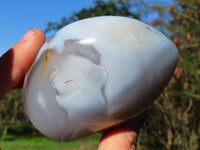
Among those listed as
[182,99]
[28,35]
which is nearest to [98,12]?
[182,99]

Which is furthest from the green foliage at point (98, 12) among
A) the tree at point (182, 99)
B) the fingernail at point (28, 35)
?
the fingernail at point (28, 35)

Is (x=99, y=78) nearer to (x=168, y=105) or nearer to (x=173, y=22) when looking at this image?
(x=168, y=105)

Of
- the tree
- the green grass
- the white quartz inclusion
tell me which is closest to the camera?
the white quartz inclusion

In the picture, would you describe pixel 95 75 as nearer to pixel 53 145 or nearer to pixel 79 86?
pixel 79 86

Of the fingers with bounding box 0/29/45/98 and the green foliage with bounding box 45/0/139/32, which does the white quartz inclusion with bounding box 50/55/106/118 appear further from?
the green foliage with bounding box 45/0/139/32

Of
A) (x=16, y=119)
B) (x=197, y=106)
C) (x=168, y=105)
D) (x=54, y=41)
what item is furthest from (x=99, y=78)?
(x=16, y=119)

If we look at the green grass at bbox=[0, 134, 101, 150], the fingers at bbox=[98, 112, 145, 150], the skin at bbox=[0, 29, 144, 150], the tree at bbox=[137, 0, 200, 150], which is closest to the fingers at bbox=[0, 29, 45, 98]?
the skin at bbox=[0, 29, 144, 150]

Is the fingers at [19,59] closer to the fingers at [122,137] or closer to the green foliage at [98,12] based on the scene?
the fingers at [122,137]
